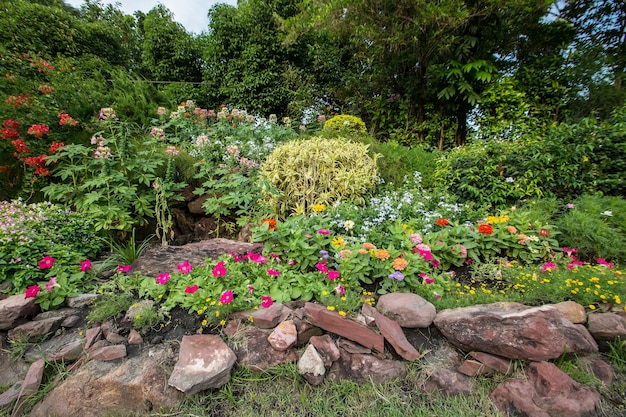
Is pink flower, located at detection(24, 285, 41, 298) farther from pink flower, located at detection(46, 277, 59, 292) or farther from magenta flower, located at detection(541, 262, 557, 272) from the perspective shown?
magenta flower, located at detection(541, 262, 557, 272)

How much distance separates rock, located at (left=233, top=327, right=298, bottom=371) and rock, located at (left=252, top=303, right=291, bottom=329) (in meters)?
0.06

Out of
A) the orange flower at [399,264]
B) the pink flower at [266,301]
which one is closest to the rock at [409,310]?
the orange flower at [399,264]

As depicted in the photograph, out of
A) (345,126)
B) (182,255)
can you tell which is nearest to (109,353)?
(182,255)

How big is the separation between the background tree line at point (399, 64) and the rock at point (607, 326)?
4.84 m

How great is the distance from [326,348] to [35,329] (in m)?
1.99

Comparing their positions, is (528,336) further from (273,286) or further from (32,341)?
(32,341)

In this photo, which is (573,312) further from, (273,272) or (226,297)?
(226,297)

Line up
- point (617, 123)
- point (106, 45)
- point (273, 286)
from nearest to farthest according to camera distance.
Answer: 1. point (273, 286)
2. point (617, 123)
3. point (106, 45)

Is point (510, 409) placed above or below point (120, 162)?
below

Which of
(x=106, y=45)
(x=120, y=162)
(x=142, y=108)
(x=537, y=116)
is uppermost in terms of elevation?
(x=106, y=45)

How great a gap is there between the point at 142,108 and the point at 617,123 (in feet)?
22.9

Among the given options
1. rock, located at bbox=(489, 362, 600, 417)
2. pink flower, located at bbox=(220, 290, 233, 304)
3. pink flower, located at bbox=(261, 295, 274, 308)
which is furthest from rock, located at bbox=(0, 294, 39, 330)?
rock, located at bbox=(489, 362, 600, 417)

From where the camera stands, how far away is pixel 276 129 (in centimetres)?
527

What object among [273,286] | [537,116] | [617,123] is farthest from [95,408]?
[537,116]
